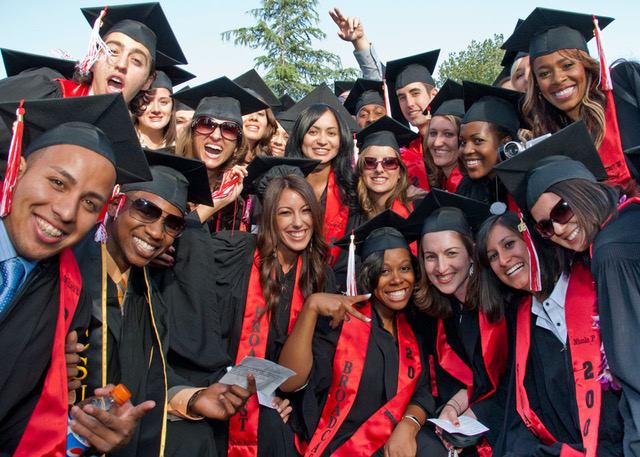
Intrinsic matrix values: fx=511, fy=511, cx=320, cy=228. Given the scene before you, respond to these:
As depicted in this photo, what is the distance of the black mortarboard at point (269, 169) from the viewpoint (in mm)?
4289

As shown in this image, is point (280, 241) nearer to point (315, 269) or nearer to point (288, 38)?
point (315, 269)

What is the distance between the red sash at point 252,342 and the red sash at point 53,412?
1.43 m

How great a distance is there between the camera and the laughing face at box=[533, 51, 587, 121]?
371cm

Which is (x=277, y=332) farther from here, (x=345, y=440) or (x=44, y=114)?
(x=44, y=114)

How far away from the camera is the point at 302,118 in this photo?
5.09 m

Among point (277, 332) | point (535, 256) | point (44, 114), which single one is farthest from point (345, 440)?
point (44, 114)

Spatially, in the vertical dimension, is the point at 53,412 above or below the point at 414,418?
above

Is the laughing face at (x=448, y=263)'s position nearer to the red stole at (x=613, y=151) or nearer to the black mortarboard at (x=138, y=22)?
the red stole at (x=613, y=151)

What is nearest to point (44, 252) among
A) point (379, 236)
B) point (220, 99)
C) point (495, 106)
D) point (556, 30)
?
point (379, 236)

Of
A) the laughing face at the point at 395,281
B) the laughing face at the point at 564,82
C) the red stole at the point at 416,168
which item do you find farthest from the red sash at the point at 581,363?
the red stole at the point at 416,168

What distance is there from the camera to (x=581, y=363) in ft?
9.34

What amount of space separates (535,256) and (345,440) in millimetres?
1848

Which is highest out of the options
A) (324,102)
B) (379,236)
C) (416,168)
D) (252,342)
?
(324,102)

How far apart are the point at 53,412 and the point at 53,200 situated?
97cm
